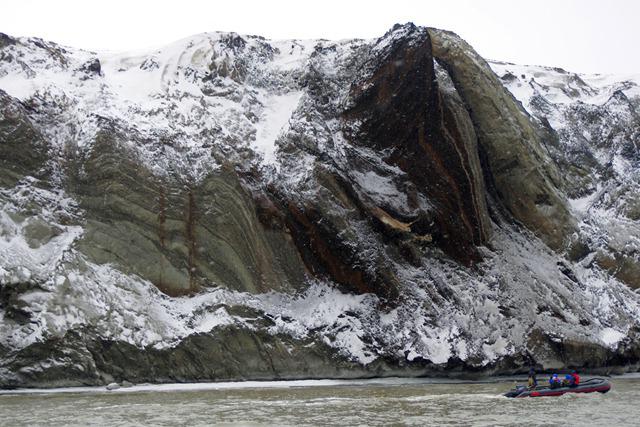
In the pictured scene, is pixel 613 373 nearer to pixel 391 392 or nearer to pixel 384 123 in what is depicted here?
pixel 391 392

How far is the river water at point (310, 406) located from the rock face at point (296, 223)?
2.72m

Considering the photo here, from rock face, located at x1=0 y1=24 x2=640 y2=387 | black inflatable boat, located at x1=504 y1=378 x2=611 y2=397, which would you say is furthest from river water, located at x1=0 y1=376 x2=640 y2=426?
rock face, located at x1=0 y1=24 x2=640 y2=387

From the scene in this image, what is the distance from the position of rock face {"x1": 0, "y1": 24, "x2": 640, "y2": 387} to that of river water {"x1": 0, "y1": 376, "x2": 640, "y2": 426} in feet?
8.91

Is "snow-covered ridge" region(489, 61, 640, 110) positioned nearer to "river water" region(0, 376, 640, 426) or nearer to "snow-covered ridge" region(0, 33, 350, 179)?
"snow-covered ridge" region(0, 33, 350, 179)

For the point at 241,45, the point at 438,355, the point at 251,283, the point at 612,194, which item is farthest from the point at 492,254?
the point at 241,45

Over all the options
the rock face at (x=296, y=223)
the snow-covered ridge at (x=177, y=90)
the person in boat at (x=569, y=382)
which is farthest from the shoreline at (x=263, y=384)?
the snow-covered ridge at (x=177, y=90)

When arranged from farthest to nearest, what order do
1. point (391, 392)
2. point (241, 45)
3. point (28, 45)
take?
point (241, 45)
point (28, 45)
point (391, 392)

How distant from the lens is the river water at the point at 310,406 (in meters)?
21.7

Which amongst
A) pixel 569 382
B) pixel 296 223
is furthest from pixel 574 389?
pixel 296 223

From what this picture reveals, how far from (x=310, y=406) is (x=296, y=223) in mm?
15578

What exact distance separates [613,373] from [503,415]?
18.5 m

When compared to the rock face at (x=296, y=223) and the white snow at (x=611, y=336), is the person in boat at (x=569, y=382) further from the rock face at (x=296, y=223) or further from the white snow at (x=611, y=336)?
the white snow at (x=611, y=336)

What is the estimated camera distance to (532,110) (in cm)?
5303

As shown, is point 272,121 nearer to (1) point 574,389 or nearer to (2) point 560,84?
(1) point 574,389
